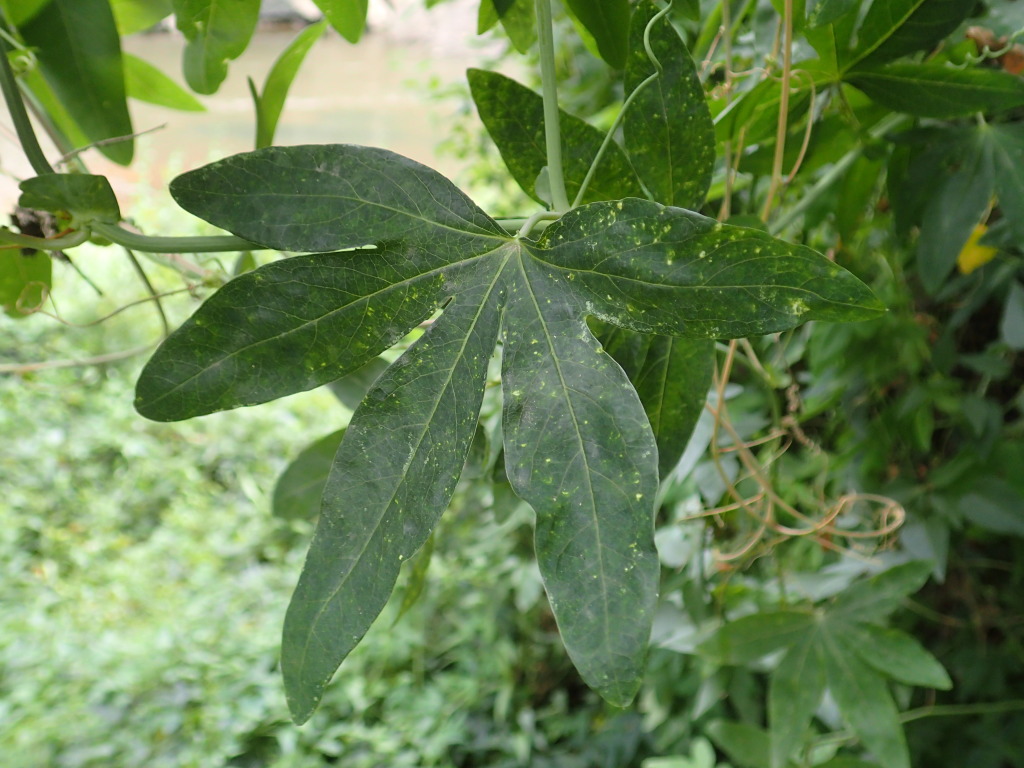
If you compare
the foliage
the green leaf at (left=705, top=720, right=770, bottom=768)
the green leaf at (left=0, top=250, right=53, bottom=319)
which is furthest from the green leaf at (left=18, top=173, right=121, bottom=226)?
the green leaf at (left=705, top=720, right=770, bottom=768)

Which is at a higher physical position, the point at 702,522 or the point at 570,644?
the point at 570,644

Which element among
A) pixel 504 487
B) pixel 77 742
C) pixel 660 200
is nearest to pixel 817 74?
pixel 660 200

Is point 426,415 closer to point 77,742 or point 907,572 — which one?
point 907,572

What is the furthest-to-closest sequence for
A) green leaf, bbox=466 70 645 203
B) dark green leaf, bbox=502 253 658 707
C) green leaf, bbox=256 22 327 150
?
green leaf, bbox=256 22 327 150 < green leaf, bbox=466 70 645 203 < dark green leaf, bbox=502 253 658 707

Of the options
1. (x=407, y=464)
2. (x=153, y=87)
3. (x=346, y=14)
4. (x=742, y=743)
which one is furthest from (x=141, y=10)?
(x=742, y=743)

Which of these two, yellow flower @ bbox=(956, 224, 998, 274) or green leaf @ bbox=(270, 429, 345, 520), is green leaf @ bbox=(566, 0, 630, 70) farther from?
yellow flower @ bbox=(956, 224, 998, 274)
